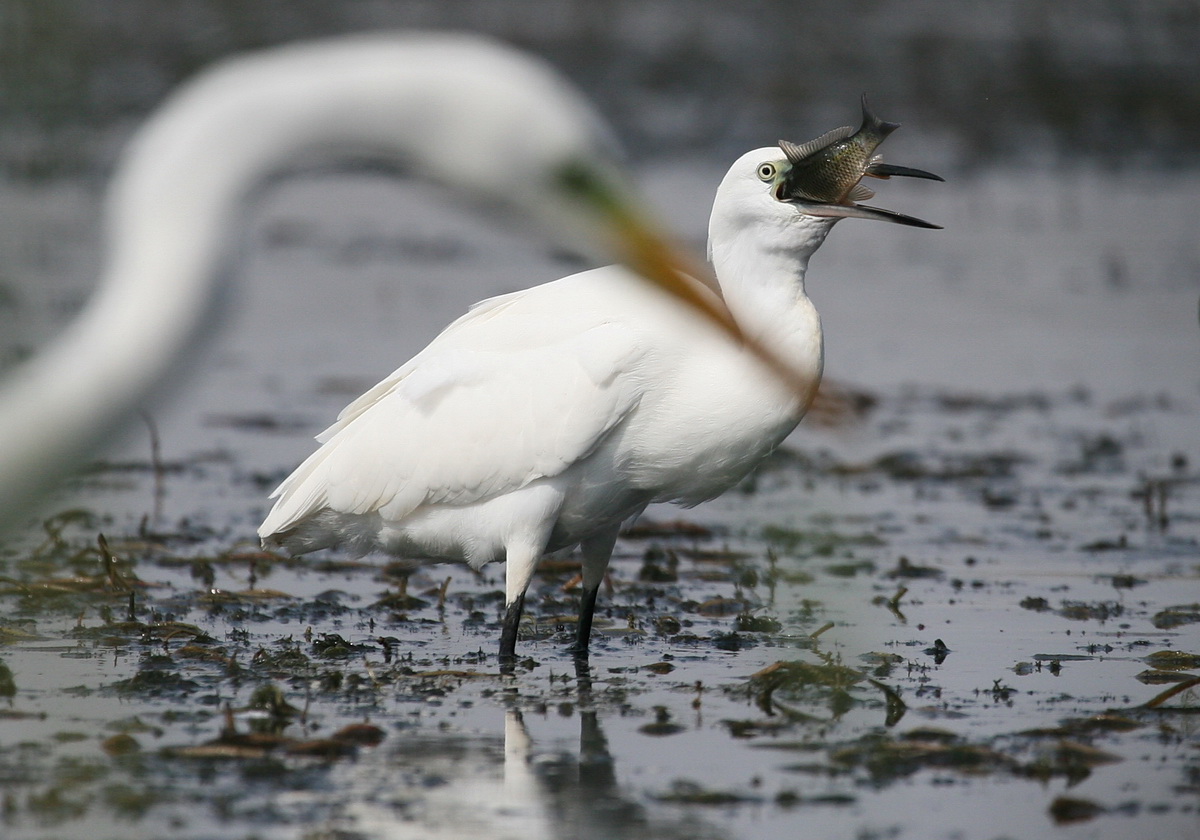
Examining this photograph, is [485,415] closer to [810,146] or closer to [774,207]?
[774,207]

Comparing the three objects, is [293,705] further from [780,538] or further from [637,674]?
[780,538]

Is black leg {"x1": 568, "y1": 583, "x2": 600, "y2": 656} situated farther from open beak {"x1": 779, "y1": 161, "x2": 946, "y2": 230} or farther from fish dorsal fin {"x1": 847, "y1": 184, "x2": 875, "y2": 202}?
fish dorsal fin {"x1": 847, "y1": 184, "x2": 875, "y2": 202}

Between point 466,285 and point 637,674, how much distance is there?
8.75 metres

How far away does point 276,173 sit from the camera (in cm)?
265

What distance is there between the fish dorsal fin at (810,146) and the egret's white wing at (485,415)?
0.90 metres

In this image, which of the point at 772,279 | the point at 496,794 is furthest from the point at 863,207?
the point at 496,794

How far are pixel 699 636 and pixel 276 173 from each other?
13.9 feet

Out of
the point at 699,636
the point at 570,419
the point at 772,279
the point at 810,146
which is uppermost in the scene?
the point at 810,146

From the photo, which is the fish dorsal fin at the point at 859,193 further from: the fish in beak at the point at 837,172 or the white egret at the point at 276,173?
the white egret at the point at 276,173

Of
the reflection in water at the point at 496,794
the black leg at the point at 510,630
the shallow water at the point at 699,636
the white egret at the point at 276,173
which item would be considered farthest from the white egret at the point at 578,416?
the white egret at the point at 276,173

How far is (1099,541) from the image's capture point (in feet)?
27.0

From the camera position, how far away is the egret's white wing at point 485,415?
19.4 feet

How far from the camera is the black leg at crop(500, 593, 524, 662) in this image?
6.15m

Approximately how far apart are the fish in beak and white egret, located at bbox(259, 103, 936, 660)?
0.01 meters
